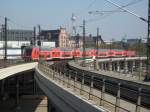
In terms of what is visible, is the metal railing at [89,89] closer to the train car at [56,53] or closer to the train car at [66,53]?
the train car at [56,53]

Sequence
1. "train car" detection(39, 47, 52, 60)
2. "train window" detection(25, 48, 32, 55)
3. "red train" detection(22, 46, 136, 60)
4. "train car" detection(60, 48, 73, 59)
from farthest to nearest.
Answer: "train car" detection(60, 48, 73, 59) < "train car" detection(39, 47, 52, 60) < "train window" detection(25, 48, 32, 55) < "red train" detection(22, 46, 136, 60)

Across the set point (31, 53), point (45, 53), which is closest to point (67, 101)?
point (31, 53)

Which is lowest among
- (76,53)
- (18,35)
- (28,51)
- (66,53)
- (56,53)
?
(76,53)

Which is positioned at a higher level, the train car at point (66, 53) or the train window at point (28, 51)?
the train window at point (28, 51)

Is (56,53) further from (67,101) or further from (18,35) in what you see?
(18,35)

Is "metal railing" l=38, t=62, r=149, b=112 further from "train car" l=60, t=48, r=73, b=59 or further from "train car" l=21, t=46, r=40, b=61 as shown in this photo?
"train car" l=60, t=48, r=73, b=59

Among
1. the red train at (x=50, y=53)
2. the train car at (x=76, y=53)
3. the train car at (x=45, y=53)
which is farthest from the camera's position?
the train car at (x=76, y=53)

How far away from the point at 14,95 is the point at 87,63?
1637 cm

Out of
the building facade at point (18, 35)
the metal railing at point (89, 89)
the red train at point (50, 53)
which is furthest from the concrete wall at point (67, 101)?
the building facade at point (18, 35)

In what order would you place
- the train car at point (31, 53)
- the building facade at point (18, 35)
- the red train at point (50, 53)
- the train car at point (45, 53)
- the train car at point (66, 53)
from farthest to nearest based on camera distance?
the building facade at point (18, 35), the train car at point (66, 53), the train car at point (45, 53), the red train at point (50, 53), the train car at point (31, 53)

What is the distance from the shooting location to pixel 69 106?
66.8 feet

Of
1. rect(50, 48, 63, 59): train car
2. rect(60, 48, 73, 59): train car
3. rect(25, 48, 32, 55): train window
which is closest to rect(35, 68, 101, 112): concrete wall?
rect(25, 48, 32, 55): train window

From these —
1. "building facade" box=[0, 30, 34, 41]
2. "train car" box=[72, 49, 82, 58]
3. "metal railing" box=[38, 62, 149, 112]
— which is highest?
"building facade" box=[0, 30, 34, 41]

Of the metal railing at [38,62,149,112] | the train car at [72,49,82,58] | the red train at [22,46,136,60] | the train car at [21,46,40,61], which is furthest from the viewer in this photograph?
the train car at [72,49,82,58]
